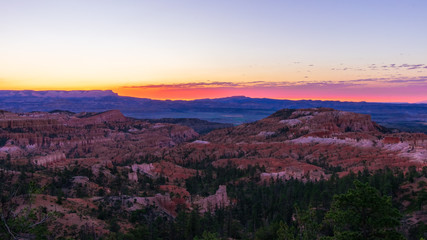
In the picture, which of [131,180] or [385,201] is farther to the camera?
[131,180]

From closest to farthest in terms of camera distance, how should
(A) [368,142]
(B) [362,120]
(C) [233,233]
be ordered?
(C) [233,233] → (A) [368,142] → (B) [362,120]

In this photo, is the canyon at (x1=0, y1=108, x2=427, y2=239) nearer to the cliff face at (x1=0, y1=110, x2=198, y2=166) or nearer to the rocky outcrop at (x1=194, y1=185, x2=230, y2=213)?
the rocky outcrop at (x1=194, y1=185, x2=230, y2=213)

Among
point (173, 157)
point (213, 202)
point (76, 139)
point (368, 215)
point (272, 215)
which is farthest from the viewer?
point (76, 139)

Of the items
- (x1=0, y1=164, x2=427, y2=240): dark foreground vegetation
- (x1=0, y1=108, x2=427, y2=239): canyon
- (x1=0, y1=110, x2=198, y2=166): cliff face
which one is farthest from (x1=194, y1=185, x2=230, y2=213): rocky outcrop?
(x1=0, y1=110, x2=198, y2=166): cliff face

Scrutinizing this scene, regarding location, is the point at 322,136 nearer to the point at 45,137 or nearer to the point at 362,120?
the point at 362,120

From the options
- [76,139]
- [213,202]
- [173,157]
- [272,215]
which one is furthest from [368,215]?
[76,139]

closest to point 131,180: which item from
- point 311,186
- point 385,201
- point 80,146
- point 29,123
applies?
point 311,186

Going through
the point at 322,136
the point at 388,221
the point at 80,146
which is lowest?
the point at 80,146

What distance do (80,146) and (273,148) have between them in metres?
93.2

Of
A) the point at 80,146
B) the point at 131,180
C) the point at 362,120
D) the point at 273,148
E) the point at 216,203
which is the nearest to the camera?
the point at 216,203

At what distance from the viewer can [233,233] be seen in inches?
1762

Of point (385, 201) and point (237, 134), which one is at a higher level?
point (385, 201)

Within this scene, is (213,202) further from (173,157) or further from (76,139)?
(76,139)

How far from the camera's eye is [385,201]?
642 inches
